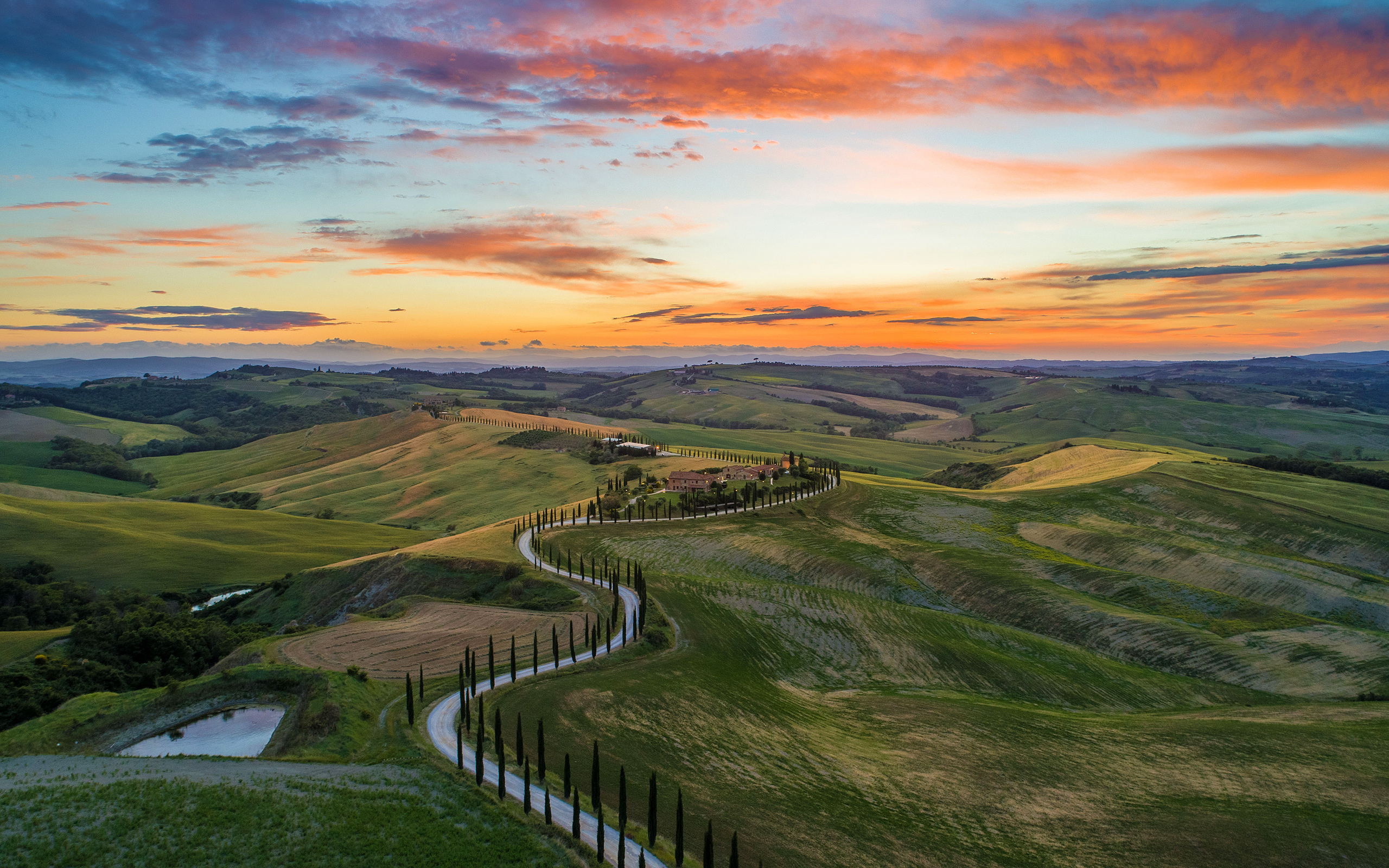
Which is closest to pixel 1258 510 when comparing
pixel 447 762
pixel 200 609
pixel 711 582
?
pixel 711 582

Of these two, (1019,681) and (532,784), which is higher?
(532,784)

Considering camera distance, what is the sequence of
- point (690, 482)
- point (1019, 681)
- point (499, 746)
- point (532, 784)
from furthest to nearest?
point (690, 482)
point (1019, 681)
point (532, 784)
point (499, 746)

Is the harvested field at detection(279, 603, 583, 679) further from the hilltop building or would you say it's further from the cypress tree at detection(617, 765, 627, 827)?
the hilltop building

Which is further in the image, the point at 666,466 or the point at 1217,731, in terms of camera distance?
the point at 666,466

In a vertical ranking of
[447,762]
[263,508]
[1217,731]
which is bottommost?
[263,508]

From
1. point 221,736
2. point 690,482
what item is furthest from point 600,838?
point 690,482

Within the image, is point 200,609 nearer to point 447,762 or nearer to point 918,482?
point 447,762

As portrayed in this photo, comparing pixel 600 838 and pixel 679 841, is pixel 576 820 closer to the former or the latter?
pixel 600 838
